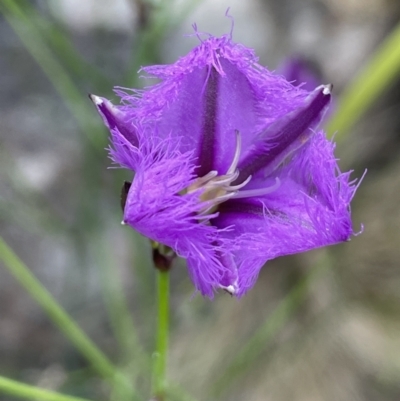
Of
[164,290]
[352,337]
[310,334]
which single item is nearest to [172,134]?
[164,290]

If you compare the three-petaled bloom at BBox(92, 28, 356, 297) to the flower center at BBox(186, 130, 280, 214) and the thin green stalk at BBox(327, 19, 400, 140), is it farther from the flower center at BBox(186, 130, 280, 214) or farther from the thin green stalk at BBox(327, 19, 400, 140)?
the thin green stalk at BBox(327, 19, 400, 140)

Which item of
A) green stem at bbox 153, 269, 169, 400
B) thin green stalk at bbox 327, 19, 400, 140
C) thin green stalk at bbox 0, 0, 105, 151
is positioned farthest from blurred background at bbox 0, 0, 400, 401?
green stem at bbox 153, 269, 169, 400

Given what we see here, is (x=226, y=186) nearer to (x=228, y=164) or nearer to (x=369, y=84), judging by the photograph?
(x=228, y=164)

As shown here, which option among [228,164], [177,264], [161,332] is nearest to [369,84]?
[228,164]

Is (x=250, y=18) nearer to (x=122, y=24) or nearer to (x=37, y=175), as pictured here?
(x=122, y=24)

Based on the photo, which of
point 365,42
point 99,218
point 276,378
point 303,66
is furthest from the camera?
point 365,42

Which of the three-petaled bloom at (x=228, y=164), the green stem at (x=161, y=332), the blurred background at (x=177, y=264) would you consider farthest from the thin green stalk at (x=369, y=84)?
the green stem at (x=161, y=332)
